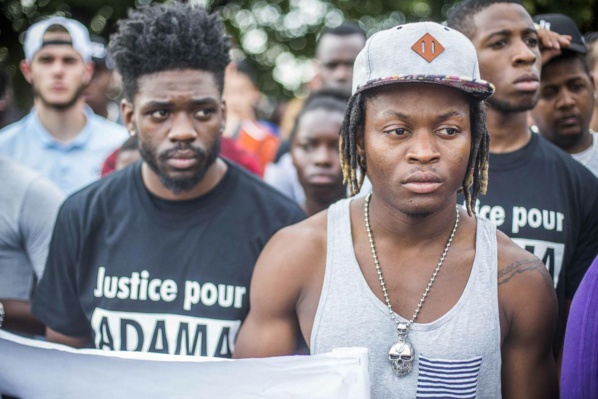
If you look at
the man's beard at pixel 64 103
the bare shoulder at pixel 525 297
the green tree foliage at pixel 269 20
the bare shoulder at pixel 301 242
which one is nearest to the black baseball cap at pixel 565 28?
the bare shoulder at pixel 525 297

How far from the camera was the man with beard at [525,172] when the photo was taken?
3404 millimetres

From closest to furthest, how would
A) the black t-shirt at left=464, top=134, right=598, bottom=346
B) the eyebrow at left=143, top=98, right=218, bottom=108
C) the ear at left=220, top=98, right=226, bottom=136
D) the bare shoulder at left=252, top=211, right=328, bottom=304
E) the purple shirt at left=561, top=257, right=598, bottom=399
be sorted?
the purple shirt at left=561, top=257, right=598, bottom=399 → the bare shoulder at left=252, top=211, right=328, bottom=304 → the black t-shirt at left=464, top=134, right=598, bottom=346 → the eyebrow at left=143, top=98, right=218, bottom=108 → the ear at left=220, top=98, right=226, bottom=136

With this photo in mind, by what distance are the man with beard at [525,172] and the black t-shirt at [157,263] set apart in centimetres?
95

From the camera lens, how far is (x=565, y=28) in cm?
424

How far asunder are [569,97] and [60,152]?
354cm

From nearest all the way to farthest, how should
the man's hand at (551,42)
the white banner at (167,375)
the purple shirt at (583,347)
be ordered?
the purple shirt at (583,347)
the white banner at (167,375)
the man's hand at (551,42)

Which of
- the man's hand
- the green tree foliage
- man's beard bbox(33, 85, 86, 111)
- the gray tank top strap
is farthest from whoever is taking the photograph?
the green tree foliage

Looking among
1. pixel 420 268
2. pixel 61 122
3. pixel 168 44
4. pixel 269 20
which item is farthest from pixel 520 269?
pixel 269 20

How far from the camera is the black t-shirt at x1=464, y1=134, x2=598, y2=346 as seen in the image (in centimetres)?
339

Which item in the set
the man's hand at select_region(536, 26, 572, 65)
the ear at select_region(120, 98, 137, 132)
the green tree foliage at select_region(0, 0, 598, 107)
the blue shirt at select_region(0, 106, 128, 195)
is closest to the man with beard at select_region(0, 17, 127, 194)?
the blue shirt at select_region(0, 106, 128, 195)

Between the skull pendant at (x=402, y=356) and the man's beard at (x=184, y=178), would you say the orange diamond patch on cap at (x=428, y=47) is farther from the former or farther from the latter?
the man's beard at (x=184, y=178)

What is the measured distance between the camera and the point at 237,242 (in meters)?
3.38

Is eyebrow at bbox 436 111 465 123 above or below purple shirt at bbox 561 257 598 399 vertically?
above

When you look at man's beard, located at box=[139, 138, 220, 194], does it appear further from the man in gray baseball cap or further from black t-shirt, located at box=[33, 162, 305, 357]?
the man in gray baseball cap
